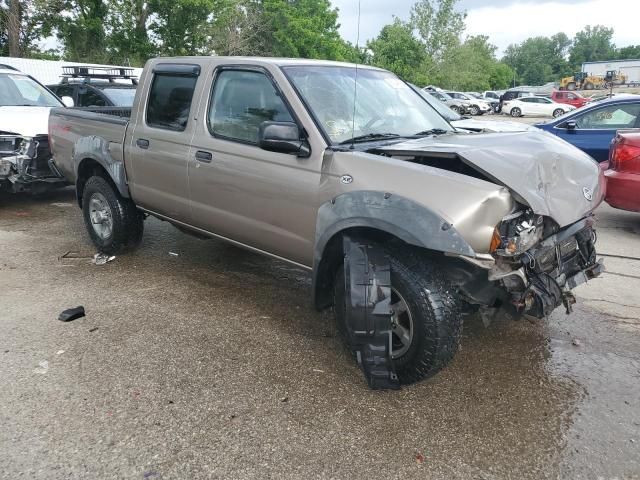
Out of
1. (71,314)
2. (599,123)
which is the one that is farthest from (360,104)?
(599,123)

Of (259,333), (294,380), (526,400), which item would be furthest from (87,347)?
(526,400)

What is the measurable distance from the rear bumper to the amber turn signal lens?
4.13 meters

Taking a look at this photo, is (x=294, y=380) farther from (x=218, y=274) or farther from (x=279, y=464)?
(x=218, y=274)

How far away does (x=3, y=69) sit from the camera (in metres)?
9.02

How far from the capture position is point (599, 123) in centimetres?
848

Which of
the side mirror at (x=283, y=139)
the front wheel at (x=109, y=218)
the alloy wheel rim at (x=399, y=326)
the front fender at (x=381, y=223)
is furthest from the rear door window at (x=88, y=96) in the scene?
the alloy wheel rim at (x=399, y=326)

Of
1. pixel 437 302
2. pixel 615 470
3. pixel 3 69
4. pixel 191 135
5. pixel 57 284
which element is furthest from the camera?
pixel 3 69

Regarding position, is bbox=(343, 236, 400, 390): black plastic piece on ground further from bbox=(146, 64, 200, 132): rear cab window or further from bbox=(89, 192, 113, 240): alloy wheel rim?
bbox=(89, 192, 113, 240): alloy wheel rim

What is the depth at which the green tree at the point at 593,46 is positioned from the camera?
132625 mm

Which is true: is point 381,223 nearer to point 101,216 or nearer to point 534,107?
point 101,216

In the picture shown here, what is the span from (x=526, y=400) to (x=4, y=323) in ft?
12.0

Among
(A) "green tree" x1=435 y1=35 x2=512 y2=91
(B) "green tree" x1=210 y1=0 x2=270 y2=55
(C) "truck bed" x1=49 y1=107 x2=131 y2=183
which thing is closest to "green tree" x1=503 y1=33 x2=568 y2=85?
(A) "green tree" x1=435 y1=35 x2=512 y2=91

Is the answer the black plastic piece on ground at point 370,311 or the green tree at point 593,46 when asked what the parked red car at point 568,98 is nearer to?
the black plastic piece on ground at point 370,311

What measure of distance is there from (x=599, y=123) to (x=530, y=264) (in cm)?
653
